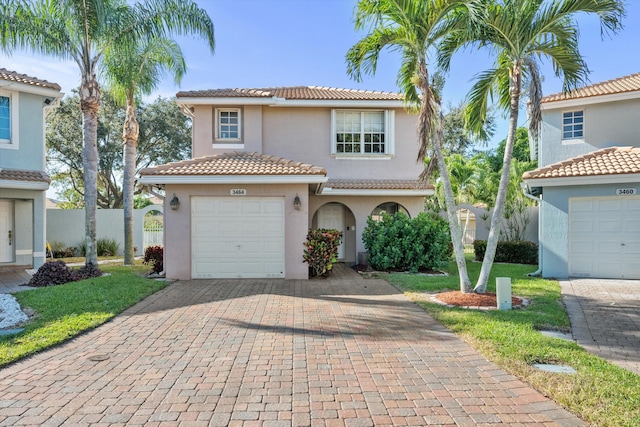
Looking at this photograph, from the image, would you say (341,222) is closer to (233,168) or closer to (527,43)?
(233,168)

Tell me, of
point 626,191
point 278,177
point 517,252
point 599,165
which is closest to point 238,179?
point 278,177

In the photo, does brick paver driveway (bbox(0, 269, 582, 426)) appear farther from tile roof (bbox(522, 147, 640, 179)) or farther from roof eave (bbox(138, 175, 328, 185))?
tile roof (bbox(522, 147, 640, 179))

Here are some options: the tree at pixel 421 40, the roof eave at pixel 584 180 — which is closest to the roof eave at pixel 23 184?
the tree at pixel 421 40

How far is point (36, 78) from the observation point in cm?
1525

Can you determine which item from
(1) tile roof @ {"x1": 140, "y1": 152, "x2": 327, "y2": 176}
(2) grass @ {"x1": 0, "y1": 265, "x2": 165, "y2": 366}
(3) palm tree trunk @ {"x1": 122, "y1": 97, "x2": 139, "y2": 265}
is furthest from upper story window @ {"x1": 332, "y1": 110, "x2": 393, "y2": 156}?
(3) palm tree trunk @ {"x1": 122, "y1": 97, "x2": 139, "y2": 265}

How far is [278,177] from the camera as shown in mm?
12461

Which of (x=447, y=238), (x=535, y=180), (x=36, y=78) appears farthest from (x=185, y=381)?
(x=36, y=78)

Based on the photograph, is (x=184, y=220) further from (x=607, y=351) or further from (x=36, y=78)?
(x=607, y=351)

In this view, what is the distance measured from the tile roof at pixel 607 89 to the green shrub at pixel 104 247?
21.1 meters

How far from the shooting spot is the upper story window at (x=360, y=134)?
1700cm

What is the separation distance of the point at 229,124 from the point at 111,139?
16.7 meters

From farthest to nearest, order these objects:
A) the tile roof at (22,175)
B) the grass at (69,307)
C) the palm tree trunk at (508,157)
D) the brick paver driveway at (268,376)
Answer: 1. the tile roof at (22,175)
2. the palm tree trunk at (508,157)
3. the grass at (69,307)
4. the brick paver driveway at (268,376)

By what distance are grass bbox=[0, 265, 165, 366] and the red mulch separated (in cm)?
740

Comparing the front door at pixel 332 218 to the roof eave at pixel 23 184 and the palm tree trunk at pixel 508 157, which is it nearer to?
the palm tree trunk at pixel 508 157
